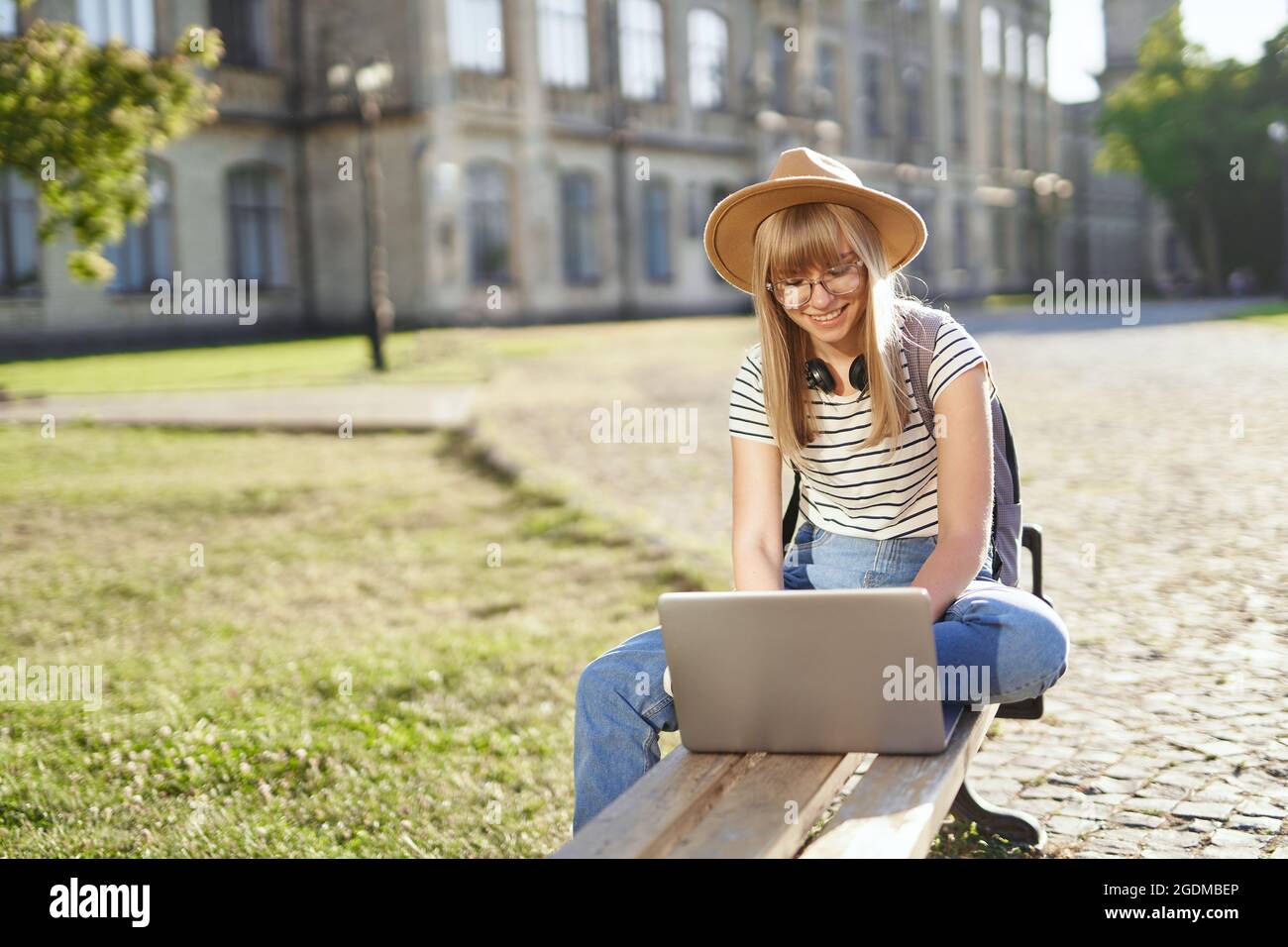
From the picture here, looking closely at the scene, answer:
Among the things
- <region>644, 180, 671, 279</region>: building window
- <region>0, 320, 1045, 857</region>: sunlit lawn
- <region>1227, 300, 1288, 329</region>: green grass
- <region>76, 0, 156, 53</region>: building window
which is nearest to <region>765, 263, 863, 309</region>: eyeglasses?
<region>0, 320, 1045, 857</region>: sunlit lawn

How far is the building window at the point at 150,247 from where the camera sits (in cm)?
2797

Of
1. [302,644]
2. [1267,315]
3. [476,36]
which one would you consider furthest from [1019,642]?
[476,36]

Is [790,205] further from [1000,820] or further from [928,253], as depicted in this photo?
[928,253]

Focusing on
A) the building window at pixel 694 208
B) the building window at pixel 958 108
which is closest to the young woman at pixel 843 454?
the building window at pixel 694 208

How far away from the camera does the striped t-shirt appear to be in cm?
320

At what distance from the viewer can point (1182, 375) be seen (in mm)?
15781

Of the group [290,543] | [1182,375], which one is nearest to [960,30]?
[1182,375]

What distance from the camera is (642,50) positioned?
36.8 metres

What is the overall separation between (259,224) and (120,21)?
196 inches

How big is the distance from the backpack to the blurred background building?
20.9 meters

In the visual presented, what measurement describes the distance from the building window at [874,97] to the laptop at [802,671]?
46742 millimetres

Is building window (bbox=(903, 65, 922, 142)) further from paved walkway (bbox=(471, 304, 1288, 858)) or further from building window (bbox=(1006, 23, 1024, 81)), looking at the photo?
paved walkway (bbox=(471, 304, 1288, 858))
